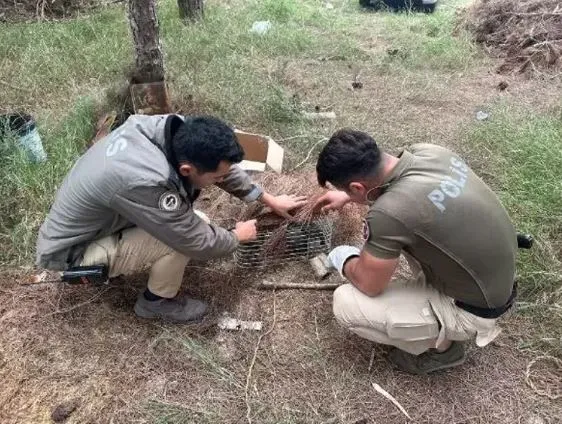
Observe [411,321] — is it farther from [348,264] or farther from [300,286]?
[300,286]

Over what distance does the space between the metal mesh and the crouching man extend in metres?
0.60

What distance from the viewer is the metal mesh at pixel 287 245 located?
2988 mm

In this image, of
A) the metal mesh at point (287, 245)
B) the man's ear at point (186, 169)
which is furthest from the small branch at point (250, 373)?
the man's ear at point (186, 169)

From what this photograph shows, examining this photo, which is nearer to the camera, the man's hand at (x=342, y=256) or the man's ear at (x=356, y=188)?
the man's ear at (x=356, y=188)

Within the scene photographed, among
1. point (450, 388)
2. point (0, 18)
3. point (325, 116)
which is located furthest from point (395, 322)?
point (0, 18)

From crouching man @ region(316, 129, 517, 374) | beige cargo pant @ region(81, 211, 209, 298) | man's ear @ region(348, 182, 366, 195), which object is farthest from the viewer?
beige cargo pant @ region(81, 211, 209, 298)

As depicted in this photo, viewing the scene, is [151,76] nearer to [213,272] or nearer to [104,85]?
[104,85]

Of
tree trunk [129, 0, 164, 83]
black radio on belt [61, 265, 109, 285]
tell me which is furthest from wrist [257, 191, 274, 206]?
tree trunk [129, 0, 164, 83]

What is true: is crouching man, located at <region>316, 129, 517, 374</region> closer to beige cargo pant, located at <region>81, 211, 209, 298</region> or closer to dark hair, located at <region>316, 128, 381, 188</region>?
dark hair, located at <region>316, 128, 381, 188</region>

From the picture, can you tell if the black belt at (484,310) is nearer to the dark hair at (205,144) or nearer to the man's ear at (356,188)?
the man's ear at (356,188)

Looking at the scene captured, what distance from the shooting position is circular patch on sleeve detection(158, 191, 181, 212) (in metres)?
2.32

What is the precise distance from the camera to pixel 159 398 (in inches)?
94.6

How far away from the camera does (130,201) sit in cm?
231

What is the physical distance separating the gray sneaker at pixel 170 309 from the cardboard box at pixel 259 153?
134cm
